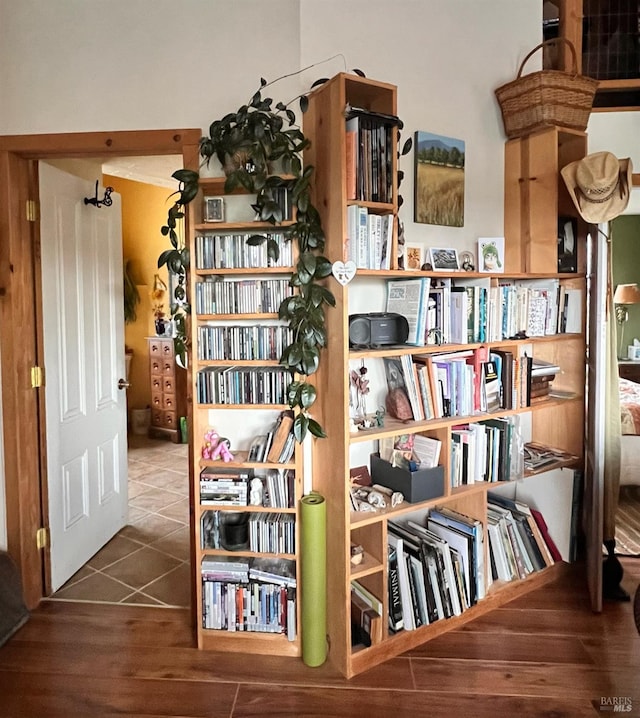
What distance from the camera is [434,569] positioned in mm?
2303

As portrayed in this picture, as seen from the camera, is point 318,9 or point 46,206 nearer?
point 318,9

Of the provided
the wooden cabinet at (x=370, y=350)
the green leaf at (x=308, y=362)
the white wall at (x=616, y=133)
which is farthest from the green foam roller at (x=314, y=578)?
the white wall at (x=616, y=133)

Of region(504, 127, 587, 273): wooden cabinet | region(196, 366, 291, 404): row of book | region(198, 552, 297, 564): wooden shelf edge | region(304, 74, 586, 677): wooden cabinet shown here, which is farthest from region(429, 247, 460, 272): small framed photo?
region(198, 552, 297, 564): wooden shelf edge

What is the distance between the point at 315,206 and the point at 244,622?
1.70 m

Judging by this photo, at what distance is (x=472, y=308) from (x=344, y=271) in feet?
2.18

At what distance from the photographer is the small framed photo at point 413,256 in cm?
244

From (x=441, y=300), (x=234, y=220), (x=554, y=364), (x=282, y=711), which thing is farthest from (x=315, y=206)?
(x=282, y=711)

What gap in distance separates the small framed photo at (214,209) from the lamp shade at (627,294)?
4465 millimetres

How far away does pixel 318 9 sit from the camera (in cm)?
230

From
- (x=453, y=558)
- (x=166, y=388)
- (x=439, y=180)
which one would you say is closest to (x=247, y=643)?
(x=453, y=558)

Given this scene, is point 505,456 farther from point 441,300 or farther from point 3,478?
point 3,478

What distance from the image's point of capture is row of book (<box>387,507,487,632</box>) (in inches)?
87.8

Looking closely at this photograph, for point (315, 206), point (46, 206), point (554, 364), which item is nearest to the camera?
point (315, 206)

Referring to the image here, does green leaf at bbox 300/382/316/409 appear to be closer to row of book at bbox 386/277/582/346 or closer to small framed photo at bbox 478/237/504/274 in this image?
row of book at bbox 386/277/582/346
